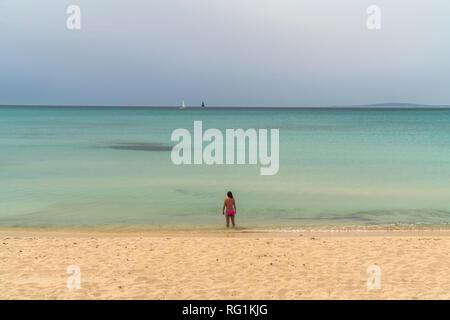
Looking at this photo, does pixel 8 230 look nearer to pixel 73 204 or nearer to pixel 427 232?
pixel 73 204

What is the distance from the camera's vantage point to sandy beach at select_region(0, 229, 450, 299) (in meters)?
9.15

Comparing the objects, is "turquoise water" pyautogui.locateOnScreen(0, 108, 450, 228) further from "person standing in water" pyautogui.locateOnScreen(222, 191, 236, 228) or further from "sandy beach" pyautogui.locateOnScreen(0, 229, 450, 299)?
"sandy beach" pyautogui.locateOnScreen(0, 229, 450, 299)

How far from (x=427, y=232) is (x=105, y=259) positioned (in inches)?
440

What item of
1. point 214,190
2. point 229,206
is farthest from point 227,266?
point 214,190

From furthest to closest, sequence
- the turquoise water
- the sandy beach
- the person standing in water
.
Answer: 1. the turquoise water
2. the person standing in water
3. the sandy beach

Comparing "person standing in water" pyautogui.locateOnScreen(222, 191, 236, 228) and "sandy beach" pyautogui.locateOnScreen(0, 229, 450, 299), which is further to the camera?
"person standing in water" pyautogui.locateOnScreen(222, 191, 236, 228)

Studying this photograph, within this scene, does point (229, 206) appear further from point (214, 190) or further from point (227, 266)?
point (214, 190)

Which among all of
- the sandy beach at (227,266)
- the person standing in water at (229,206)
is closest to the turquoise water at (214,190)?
the person standing in water at (229,206)

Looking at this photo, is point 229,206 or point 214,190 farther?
point 214,190

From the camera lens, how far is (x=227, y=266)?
35.8ft

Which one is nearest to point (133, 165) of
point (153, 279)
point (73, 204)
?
point (73, 204)

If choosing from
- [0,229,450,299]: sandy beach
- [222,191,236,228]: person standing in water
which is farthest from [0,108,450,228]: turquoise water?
[0,229,450,299]: sandy beach

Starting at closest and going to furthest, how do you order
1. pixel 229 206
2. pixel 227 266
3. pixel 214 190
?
pixel 227 266
pixel 229 206
pixel 214 190

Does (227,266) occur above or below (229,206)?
below
